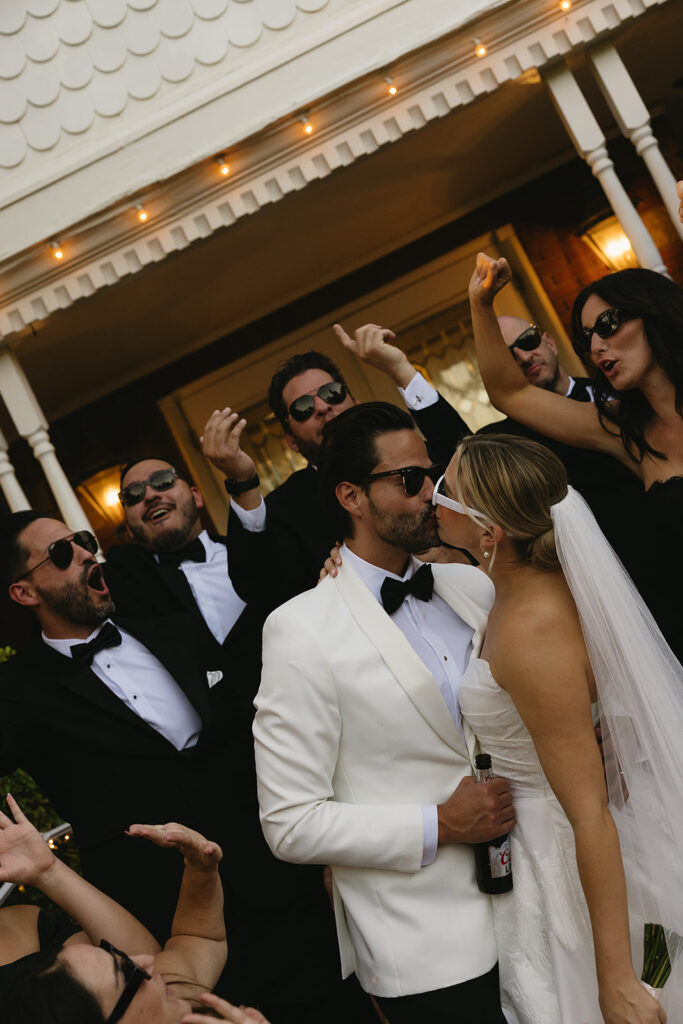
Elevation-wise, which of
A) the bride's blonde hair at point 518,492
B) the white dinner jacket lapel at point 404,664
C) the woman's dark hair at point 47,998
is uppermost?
the bride's blonde hair at point 518,492

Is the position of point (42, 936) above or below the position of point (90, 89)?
below

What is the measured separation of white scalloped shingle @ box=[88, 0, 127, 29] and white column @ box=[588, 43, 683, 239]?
8.07ft

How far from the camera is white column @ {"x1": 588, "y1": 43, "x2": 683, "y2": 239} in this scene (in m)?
4.50

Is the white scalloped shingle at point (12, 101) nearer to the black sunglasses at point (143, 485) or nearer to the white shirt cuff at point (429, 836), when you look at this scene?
the black sunglasses at point (143, 485)

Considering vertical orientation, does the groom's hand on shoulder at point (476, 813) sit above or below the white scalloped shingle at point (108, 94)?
below

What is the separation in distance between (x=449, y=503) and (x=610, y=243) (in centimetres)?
473

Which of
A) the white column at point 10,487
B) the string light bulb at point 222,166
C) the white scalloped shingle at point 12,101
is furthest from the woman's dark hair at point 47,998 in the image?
the white scalloped shingle at point 12,101

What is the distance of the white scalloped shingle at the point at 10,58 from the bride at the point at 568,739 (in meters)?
3.84

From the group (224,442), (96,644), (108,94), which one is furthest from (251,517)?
(108,94)

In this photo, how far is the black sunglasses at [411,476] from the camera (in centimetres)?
264

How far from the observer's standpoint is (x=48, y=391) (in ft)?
21.4

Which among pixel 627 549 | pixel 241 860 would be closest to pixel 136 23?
pixel 627 549

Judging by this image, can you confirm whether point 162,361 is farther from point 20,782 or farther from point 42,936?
point 42,936

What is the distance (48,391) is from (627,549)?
15.6ft
